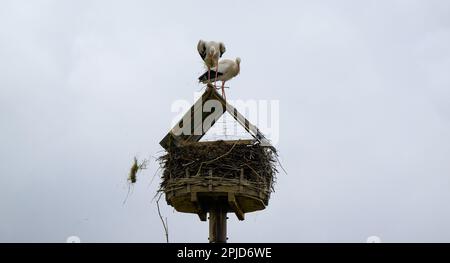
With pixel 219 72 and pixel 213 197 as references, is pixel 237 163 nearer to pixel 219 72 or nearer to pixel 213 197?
pixel 213 197

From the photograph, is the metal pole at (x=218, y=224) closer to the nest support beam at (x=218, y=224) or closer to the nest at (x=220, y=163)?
the nest support beam at (x=218, y=224)

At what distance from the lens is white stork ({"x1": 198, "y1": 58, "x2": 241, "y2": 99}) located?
43.9 ft

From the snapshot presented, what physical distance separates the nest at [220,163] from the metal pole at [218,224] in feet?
1.63

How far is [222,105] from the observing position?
11.4 meters

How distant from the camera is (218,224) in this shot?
10.7m

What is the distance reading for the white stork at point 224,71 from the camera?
13383 mm

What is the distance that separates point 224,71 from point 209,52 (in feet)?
1.28

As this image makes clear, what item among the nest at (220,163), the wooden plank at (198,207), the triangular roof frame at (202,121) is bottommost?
the wooden plank at (198,207)

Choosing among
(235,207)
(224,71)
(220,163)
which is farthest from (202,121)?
(224,71)

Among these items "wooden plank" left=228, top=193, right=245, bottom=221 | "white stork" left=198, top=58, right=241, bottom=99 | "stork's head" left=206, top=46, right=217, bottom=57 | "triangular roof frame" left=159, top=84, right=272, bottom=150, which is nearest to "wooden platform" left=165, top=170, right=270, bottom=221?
"wooden plank" left=228, top=193, right=245, bottom=221

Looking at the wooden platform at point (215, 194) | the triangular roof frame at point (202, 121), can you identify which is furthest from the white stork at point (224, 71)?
the wooden platform at point (215, 194)

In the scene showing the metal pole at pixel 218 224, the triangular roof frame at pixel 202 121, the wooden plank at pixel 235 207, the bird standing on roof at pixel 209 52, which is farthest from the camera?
the bird standing on roof at pixel 209 52
